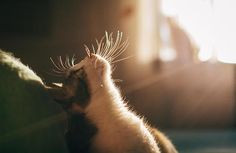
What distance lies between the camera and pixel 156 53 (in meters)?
8.58

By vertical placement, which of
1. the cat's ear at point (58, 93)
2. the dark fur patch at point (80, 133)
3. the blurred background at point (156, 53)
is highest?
the blurred background at point (156, 53)

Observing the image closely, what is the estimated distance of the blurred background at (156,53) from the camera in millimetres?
7199

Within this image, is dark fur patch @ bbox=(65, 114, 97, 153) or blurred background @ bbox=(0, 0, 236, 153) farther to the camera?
blurred background @ bbox=(0, 0, 236, 153)

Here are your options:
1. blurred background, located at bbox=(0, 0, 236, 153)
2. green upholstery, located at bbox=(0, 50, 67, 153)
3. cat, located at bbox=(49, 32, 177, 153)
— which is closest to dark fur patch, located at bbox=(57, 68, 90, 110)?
cat, located at bbox=(49, 32, 177, 153)

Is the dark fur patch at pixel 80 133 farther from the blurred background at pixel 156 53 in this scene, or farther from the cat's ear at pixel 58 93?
the blurred background at pixel 156 53

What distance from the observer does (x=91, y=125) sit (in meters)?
1.98

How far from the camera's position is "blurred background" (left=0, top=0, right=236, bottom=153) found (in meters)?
7.20

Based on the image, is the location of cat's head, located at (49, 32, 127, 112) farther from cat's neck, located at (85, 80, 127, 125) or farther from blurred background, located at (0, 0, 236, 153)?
blurred background, located at (0, 0, 236, 153)

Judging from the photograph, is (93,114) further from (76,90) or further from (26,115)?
(26,115)

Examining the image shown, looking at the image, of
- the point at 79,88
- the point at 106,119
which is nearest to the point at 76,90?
the point at 79,88

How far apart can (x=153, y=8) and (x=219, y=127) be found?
197 cm

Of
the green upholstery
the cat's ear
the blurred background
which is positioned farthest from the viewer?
the blurred background

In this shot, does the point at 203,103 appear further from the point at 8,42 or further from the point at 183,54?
the point at 8,42

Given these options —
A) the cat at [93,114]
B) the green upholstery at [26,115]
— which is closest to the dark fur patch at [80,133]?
the cat at [93,114]
